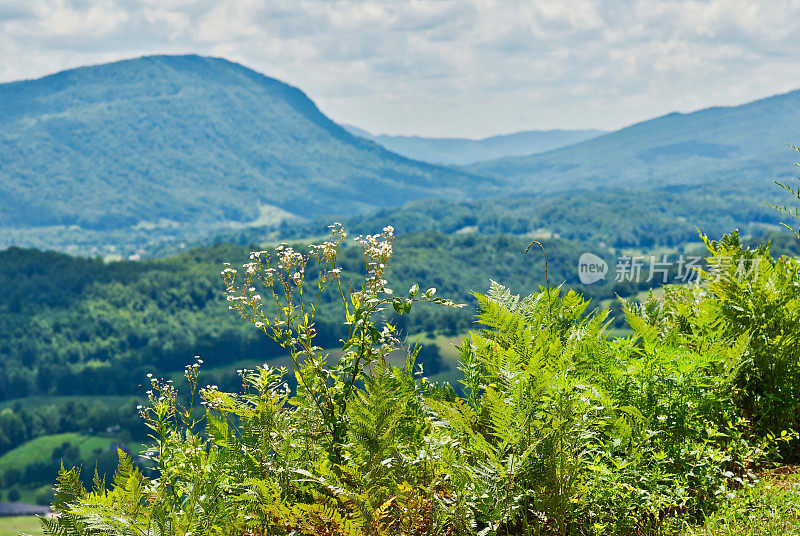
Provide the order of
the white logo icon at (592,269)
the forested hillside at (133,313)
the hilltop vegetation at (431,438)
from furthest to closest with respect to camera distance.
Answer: the forested hillside at (133,313) → the white logo icon at (592,269) → the hilltop vegetation at (431,438)

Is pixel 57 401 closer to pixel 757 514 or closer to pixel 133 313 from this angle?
pixel 133 313

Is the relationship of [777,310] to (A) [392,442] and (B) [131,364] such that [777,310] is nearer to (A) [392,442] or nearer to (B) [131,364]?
(A) [392,442]

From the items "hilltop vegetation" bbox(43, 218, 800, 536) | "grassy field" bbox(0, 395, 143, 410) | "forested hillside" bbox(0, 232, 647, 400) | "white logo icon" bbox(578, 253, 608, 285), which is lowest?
"grassy field" bbox(0, 395, 143, 410)

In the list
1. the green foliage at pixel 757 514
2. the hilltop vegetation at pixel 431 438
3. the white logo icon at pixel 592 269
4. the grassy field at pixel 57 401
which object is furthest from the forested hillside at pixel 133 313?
the green foliage at pixel 757 514

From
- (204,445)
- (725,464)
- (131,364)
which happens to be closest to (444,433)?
(204,445)

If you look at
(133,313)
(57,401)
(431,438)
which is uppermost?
(431,438)

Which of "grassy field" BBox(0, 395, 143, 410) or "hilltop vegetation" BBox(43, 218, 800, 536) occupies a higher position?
"hilltop vegetation" BBox(43, 218, 800, 536)

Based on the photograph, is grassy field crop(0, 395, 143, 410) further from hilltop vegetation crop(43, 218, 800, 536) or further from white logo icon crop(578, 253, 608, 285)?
hilltop vegetation crop(43, 218, 800, 536)

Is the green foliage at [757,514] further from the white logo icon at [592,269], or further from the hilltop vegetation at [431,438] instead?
the white logo icon at [592,269]

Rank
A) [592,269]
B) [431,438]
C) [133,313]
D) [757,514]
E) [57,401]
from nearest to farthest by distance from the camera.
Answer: [431,438] → [757,514] → [592,269] → [57,401] → [133,313]

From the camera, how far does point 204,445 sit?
3312mm

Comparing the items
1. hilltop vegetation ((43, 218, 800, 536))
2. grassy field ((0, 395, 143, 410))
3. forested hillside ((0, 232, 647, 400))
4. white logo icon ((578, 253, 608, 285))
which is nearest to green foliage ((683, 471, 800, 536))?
hilltop vegetation ((43, 218, 800, 536))

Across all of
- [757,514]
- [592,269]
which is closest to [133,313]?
[592,269]

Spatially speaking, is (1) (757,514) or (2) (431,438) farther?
(1) (757,514)
